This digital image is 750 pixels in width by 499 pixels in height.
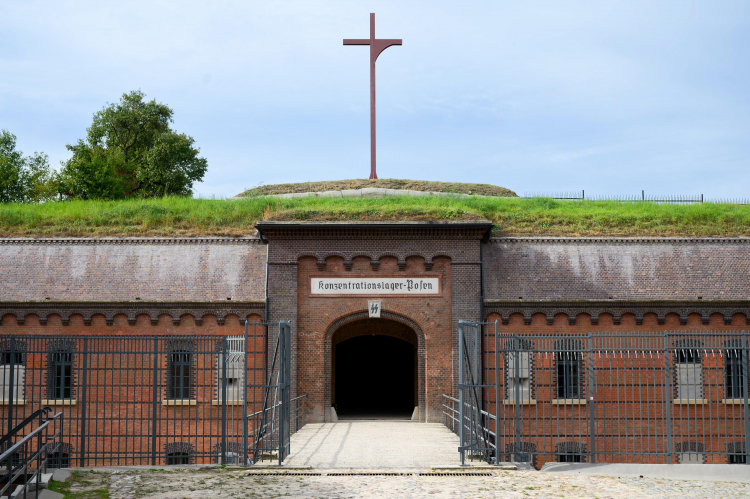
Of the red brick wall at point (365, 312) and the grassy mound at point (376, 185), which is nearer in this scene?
the red brick wall at point (365, 312)

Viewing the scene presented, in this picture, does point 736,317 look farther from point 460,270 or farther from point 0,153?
point 0,153

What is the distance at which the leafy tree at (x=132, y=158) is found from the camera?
42906mm

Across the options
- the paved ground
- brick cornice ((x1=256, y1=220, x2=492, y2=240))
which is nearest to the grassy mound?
brick cornice ((x1=256, y1=220, x2=492, y2=240))

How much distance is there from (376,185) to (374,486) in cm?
1882

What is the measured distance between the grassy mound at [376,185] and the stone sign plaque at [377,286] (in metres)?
8.89

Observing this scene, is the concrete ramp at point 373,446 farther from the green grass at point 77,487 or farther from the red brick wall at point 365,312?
the green grass at point 77,487

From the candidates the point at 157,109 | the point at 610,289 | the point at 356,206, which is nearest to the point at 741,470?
the point at 610,289

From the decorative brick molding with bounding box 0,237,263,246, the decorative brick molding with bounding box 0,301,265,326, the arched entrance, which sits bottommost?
the arched entrance

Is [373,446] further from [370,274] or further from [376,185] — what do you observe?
[376,185]

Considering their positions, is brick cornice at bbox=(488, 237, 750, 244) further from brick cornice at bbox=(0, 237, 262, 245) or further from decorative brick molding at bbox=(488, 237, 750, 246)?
brick cornice at bbox=(0, 237, 262, 245)

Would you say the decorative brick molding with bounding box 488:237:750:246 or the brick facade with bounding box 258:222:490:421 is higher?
the decorative brick molding with bounding box 488:237:750:246

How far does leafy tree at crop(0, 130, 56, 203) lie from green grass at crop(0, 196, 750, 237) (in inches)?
931

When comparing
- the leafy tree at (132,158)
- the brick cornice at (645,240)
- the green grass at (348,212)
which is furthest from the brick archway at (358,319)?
the leafy tree at (132,158)

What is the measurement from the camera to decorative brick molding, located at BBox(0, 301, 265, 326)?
65.7 ft
